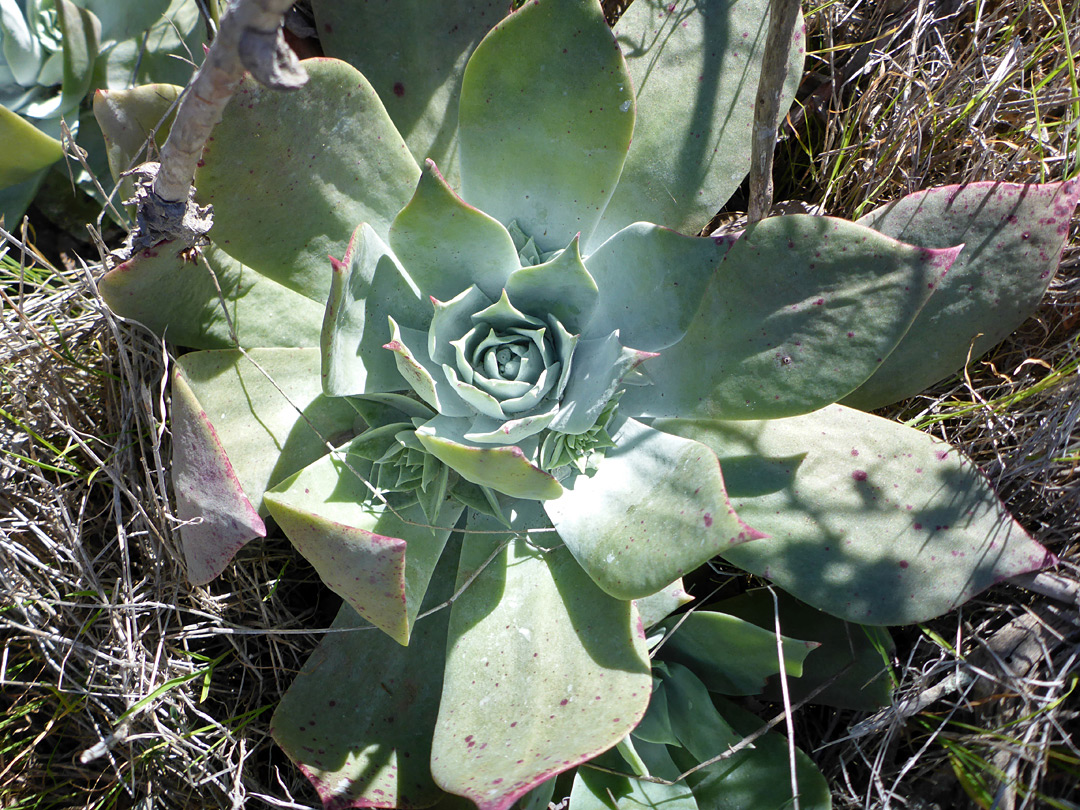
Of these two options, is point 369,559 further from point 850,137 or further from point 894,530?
point 850,137

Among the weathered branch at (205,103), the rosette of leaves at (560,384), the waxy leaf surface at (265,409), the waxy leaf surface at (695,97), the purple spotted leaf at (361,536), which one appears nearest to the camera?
the weathered branch at (205,103)

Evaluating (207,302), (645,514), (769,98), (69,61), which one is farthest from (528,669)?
(69,61)

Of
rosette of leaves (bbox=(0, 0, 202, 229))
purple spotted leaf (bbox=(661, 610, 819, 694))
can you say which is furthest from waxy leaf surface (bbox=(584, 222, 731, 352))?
rosette of leaves (bbox=(0, 0, 202, 229))

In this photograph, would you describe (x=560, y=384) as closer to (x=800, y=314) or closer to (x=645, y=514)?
(x=645, y=514)

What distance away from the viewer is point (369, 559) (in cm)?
94

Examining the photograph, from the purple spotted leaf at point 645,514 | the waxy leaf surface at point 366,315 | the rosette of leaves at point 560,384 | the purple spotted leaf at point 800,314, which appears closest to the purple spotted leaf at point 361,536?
the rosette of leaves at point 560,384

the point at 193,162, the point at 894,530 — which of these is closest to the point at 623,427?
the point at 894,530

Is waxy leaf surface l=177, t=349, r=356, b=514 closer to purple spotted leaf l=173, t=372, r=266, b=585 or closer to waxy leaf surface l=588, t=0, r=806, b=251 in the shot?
purple spotted leaf l=173, t=372, r=266, b=585

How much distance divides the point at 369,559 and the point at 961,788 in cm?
116

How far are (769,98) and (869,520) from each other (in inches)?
26.7

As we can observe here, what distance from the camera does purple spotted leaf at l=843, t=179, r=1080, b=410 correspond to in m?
1.21

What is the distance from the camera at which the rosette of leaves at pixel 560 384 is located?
1.06 m

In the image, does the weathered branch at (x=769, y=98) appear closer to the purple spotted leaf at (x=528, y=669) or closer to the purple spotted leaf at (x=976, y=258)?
the purple spotted leaf at (x=976, y=258)

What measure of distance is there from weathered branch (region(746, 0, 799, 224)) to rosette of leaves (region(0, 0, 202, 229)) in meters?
1.05
